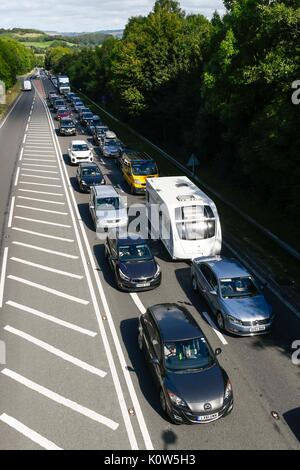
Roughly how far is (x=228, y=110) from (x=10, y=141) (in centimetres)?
2674

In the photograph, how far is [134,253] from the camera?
56.9 ft

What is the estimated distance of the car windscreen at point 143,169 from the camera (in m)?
28.2

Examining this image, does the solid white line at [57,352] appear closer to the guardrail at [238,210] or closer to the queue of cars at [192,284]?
the queue of cars at [192,284]

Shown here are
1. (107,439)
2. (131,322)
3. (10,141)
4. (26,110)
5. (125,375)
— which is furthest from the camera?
(26,110)

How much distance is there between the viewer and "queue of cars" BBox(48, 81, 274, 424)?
10703 mm

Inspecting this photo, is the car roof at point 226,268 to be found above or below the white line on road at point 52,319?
above

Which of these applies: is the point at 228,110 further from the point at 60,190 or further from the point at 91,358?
the point at 91,358

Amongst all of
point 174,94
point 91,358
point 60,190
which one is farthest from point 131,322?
point 174,94

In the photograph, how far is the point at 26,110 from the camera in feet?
220

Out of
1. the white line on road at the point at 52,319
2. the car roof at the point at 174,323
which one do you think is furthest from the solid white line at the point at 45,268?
the car roof at the point at 174,323

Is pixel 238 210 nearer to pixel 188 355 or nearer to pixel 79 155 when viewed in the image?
pixel 188 355

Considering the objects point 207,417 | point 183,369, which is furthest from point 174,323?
point 207,417

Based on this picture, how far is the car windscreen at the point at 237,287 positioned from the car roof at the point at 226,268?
0.18 meters

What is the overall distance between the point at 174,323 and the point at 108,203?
11.4 metres
